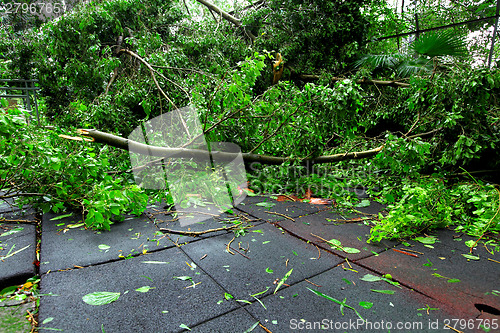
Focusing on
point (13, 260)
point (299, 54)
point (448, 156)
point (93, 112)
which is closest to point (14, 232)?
point (13, 260)

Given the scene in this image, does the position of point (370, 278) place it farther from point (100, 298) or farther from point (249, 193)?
point (249, 193)

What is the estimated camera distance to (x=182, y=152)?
3115 mm

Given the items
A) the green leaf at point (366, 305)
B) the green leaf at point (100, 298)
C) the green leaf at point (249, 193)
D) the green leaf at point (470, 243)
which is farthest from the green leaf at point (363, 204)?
the green leaf at point (100, 298)

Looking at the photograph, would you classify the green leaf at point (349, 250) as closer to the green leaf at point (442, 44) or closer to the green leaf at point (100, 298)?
the green leaf at point (100, 298)

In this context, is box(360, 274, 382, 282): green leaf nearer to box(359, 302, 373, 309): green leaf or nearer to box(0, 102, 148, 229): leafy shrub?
box(359, 302, 373, 309): green leaf

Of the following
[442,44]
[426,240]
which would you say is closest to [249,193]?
[426,240]
